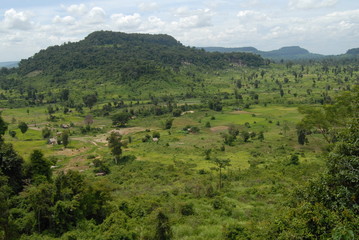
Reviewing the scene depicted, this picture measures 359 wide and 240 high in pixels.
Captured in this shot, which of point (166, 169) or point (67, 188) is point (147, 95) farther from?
point (67, 188)

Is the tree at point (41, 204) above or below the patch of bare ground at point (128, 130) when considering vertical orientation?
above

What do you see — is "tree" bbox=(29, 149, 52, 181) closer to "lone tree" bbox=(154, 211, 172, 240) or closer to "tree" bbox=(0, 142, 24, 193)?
"tree" bbox=(0, 142, 24, 193)

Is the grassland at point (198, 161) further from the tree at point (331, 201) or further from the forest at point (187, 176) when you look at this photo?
the tree at point (331, 201)

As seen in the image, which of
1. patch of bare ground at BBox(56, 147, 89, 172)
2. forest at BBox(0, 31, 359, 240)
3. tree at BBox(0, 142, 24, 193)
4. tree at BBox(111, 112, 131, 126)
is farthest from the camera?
tree at BBox(111, 112, 131, 126)

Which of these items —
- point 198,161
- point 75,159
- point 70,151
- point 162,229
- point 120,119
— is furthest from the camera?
point 120,119

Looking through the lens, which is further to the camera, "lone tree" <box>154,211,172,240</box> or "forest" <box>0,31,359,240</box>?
"lone tree" <box>154,211,172,240</box>

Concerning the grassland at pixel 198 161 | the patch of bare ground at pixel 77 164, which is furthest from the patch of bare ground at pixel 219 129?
the patch of bare ground at pixel 77 164

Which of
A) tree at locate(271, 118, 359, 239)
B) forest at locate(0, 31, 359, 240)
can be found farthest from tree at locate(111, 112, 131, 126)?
tree at locate(271, 118, 359, 239)

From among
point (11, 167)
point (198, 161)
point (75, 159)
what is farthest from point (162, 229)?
point (75, 159)

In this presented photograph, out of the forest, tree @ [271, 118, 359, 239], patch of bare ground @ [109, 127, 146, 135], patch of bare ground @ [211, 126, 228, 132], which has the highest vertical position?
tree @ [271, 118, 359, 239]

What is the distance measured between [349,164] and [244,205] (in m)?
13.3

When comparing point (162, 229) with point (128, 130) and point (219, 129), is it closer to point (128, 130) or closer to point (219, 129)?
point (219, 129)

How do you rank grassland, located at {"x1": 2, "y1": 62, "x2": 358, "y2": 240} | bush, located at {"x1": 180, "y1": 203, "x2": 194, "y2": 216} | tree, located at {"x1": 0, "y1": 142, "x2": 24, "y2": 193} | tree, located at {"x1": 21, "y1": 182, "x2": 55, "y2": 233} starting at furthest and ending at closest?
tree, located at {"x1": 0, "y1": 142, "x2": 24, "y2": 193}, bush, located at {"x1": 180, "y1": 203, "x2": 194, "y2": 216}, grassland, located at {"x1": 2, "y1": 62, "x2": 358, "y2": 240}, tree, located at {"x1": 21, "y1": 182, "x2": 55, "y2": 233}

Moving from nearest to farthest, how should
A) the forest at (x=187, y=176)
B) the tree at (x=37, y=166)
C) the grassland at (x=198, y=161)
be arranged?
the forest at (x=187, y=176) < the grassland at (x=198, y=161) < the tree at (x=37, y=166)
